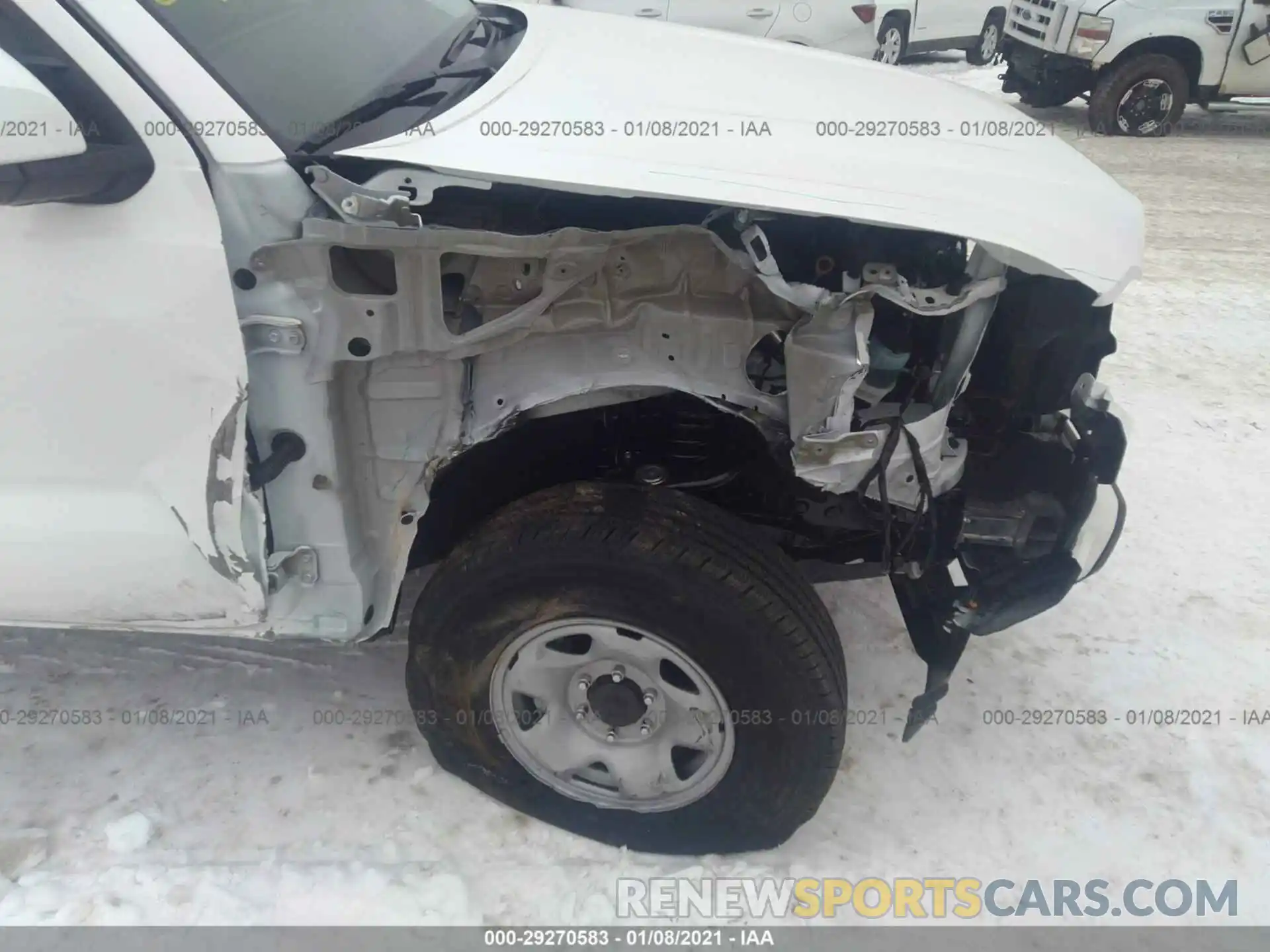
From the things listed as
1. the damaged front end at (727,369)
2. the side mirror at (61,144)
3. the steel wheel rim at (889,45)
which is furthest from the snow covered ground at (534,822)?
the steel wheel rim at (889,45)

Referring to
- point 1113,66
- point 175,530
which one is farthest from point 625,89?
point 1113,66

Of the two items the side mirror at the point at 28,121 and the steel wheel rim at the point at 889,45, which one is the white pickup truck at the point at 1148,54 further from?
the side mirror at the point at 28,121

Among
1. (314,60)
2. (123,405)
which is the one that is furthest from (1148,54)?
(123,405)

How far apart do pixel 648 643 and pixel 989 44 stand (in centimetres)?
1127

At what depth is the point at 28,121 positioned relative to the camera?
1437 millimetres

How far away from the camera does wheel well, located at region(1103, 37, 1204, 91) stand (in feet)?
26.8

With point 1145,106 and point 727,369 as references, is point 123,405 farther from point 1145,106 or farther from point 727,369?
point 1145,106

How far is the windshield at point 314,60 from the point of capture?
5.67 feet

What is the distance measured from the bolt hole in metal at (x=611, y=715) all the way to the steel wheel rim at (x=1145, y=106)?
8.58 m

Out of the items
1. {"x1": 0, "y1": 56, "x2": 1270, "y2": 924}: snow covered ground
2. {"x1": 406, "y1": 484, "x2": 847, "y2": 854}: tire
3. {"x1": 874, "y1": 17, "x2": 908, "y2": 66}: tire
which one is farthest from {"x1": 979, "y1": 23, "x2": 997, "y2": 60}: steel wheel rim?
{"x1": 406, "y1": 484, "x2": 847, "y2": 854}: tire

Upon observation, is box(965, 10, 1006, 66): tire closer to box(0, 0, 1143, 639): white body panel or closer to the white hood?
the white hood

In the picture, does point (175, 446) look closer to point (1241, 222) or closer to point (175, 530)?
point (175, 530)

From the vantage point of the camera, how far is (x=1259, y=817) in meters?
2.23

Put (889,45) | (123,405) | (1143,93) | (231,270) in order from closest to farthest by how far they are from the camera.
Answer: (231,270) < (123,405) < (1143,93) < (889,45)
